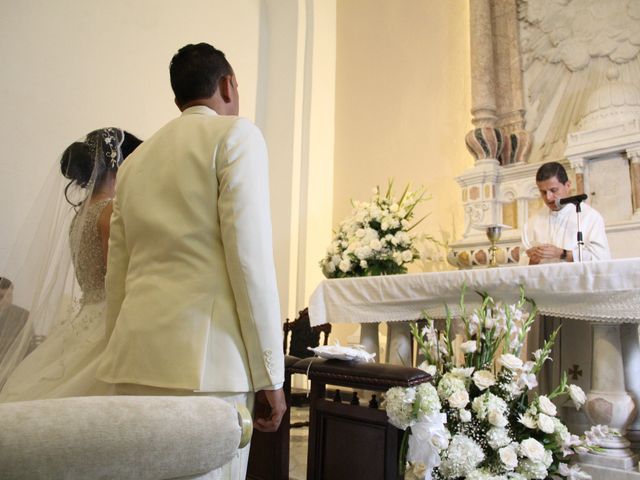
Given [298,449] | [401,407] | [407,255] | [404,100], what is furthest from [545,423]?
[404,100]

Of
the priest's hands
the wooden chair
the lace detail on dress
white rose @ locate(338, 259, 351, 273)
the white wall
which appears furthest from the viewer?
the wooden chair

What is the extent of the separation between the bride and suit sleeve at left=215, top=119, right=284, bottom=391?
676mm

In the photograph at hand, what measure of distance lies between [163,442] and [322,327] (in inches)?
162

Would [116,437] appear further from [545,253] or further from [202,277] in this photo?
[545,253]

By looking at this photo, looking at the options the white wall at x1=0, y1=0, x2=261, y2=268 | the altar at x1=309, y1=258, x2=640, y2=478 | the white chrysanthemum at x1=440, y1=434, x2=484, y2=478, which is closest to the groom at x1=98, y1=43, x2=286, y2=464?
the white chrysanthemum at x1=440, y1=434, x2=484, y2=478

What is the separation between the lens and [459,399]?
6.96 ft

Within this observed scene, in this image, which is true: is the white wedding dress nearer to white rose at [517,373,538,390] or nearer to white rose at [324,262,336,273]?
white rose at [517,373,538,390]

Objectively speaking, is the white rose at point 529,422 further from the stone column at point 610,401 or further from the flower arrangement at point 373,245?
the flower arrangement at point 373,245

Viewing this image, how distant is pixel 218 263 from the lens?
1.71 m

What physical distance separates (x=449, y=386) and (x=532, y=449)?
0.35 metres

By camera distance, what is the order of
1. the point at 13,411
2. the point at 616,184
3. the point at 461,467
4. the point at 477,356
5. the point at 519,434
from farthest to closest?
the point at 616,184 < the point at 477,356 < the point at 519,434 < the point at 461,467 < the point at 13,411

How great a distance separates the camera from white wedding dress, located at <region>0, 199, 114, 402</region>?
2.12m

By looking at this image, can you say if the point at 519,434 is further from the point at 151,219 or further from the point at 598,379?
the point at 151,219

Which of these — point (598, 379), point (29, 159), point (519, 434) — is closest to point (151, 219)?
point (519, 434)
